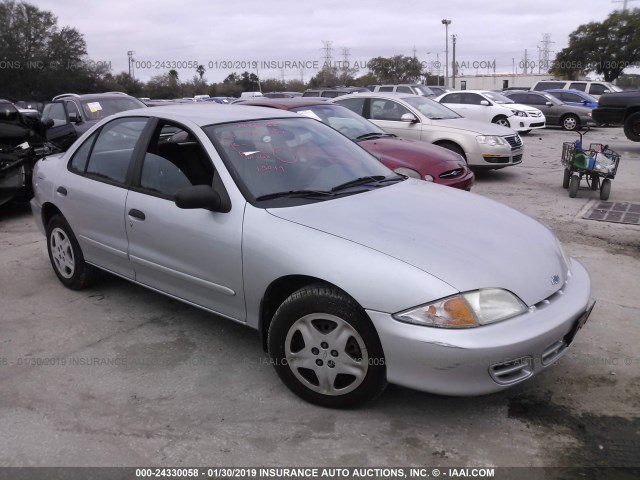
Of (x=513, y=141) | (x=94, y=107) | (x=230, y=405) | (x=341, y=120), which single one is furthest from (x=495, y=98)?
(x=230, y=405)

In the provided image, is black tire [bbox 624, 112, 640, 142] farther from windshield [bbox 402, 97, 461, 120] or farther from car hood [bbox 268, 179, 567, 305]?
car hood [bbox 268, 179, 567, 305]

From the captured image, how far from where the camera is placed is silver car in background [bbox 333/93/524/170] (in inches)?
392

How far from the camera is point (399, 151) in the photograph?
7.28 meters

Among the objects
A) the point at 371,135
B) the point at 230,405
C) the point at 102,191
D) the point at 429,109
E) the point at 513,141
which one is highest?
the point at 429,109

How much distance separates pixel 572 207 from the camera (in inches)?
321

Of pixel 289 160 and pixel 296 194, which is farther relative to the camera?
pixel 289 160

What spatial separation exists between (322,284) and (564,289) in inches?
52.9

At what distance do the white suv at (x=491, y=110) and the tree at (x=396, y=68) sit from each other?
181 feet

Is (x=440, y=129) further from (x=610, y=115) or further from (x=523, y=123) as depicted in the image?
(x=523, y=123)

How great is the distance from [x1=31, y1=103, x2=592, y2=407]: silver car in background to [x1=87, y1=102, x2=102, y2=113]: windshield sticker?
23.1 ft

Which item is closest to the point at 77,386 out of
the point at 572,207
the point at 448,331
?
the point at 448,331

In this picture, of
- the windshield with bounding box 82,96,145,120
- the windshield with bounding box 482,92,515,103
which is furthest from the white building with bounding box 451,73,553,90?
the windshield with bounding box 82,96,145,120

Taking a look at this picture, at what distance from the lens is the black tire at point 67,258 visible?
15.8ft

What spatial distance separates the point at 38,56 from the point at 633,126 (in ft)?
148
